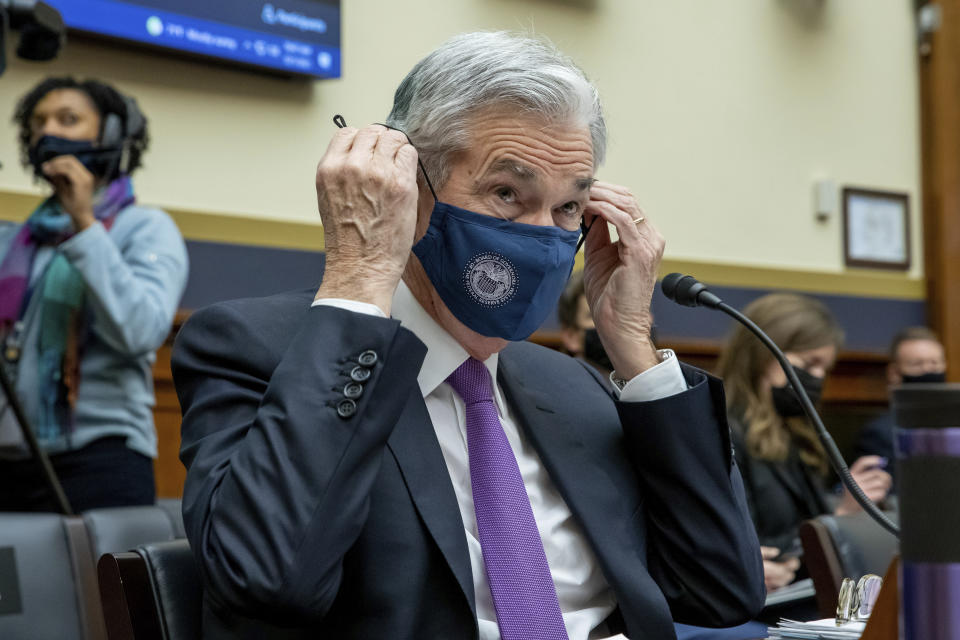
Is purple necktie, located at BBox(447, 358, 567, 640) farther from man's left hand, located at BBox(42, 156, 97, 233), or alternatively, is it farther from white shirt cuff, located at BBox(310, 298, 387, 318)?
man's left hand, located at BBox(42, 156, 97, 233)

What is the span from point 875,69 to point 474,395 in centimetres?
470

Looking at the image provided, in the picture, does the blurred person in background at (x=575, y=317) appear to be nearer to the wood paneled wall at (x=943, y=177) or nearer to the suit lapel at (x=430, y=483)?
the suit lapel at (x=430, y=483)

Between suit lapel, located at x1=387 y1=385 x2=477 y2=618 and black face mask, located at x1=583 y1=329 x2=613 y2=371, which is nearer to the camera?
suit lapel, located at x1=387 y1=385 x2=477 y2=618

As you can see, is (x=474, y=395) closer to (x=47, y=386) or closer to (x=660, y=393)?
(x=660, y=393)

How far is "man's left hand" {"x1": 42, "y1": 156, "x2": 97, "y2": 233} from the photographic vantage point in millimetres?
2814

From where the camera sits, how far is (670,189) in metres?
5.03

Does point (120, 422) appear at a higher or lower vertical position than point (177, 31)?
lower

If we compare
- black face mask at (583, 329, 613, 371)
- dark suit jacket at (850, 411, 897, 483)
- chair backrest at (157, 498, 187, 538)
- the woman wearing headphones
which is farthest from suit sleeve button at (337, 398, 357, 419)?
dark suit jacket at (850, 411, 897, 483)

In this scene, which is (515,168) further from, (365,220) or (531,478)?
(531,478)

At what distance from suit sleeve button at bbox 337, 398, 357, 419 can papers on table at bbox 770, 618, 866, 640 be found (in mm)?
557

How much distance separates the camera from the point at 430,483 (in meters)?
1.40

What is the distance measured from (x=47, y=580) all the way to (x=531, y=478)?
2.35 feet

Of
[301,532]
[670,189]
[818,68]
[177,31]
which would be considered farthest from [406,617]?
[818,68]

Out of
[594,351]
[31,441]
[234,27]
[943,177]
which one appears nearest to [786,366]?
A: [31,441]
